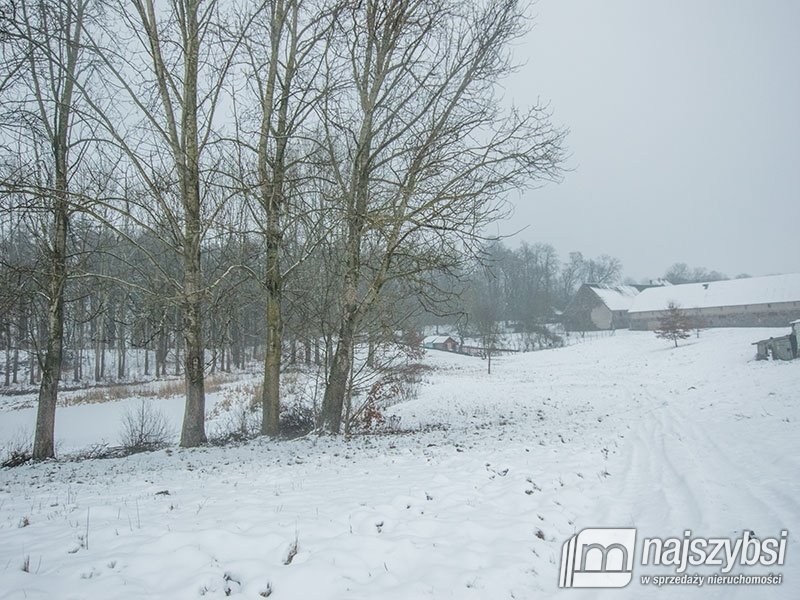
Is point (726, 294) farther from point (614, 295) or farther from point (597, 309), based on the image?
point (597, 309)

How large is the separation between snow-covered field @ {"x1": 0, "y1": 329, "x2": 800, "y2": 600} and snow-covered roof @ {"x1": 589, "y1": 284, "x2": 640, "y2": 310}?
2334 inches

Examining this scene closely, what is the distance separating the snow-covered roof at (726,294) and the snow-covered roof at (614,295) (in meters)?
2.83

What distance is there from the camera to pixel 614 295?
6719 centimetres

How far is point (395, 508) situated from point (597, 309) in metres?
68.5

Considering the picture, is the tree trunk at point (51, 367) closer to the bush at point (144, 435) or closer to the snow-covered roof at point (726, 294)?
the bush at point (144, 435)

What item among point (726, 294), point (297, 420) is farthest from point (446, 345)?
point (297, 420)

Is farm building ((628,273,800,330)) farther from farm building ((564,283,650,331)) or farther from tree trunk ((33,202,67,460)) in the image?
tree trunk ((33,202,67,460))

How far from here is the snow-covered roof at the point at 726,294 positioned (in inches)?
1925

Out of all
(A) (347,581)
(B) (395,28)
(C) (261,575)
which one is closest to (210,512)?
(C) (261,575)

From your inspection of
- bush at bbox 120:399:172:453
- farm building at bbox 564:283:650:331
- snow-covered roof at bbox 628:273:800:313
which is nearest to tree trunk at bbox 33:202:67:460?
bush at bbox 120:399:172:453

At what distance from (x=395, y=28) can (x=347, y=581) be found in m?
8.02

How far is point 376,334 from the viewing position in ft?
32.8

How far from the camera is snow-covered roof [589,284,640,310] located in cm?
6512

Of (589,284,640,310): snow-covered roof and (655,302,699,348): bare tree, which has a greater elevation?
(589,284,640,310): snow-covered roof
